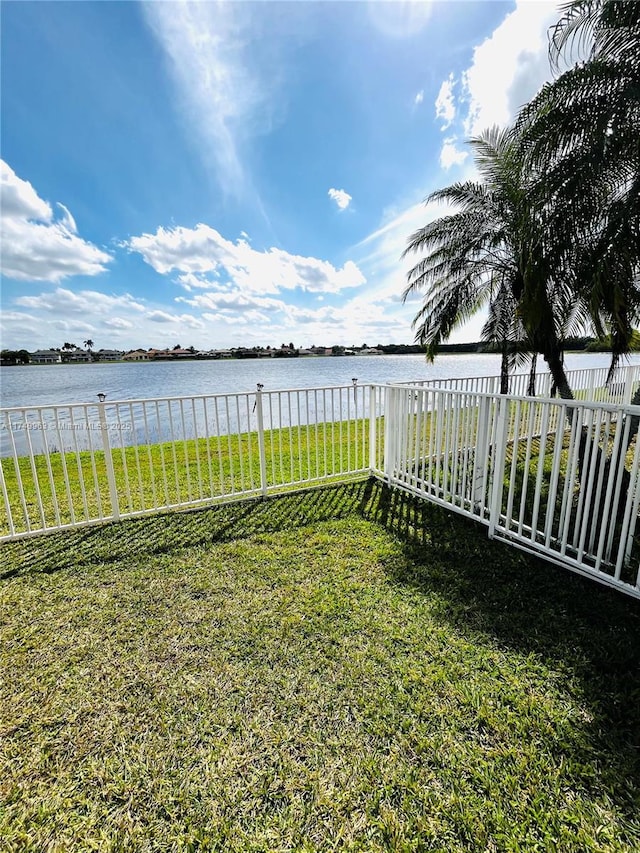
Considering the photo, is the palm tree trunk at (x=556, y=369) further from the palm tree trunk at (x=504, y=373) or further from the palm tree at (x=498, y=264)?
the palm tree trunk at (x=504, y=373)

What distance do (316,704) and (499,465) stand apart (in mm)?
2428

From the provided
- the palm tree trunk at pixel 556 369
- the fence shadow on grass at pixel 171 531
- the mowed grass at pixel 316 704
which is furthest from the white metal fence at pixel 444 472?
the palm tree trunk at pixel 556 369

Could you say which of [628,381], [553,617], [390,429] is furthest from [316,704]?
[628,381]

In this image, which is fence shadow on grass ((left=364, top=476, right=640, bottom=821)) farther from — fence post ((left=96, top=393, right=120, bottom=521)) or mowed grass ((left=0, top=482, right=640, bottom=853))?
fence post ((left=96, top=393, right=120, bottom=521))

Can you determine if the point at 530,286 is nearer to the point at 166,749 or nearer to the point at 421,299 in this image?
the point at 421,299

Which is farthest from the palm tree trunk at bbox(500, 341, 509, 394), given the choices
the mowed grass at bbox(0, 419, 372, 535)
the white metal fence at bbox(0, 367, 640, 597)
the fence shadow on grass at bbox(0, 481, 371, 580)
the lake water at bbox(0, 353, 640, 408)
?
the fence shadow on grass at bbox(0, 481, 371, 580)

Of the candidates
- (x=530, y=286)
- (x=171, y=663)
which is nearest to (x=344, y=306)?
(x=530, y=286)

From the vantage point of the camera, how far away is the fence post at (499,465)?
3.15 metres

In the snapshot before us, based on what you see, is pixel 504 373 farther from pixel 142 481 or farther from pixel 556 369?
pixel 142 481

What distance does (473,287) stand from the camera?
23.7 ft

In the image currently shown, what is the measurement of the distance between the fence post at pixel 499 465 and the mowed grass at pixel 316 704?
0.39 meters

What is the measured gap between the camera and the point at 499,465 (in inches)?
128

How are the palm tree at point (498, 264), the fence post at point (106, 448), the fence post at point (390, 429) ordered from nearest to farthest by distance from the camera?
the fence post at point (106, 448), the fence post at point (390, 429), the palm tree at point (498, 264)

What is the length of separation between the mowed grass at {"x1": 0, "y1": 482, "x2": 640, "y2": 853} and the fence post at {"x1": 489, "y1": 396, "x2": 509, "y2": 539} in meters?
0.39
